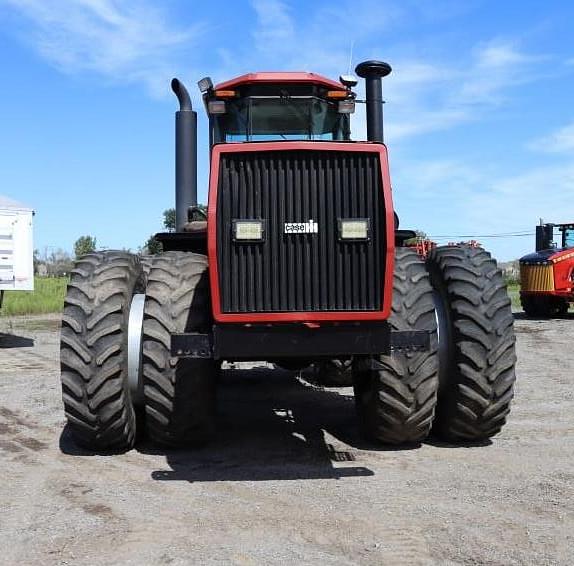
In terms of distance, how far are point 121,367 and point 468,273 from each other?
9.02 feet

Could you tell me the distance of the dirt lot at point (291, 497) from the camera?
3646 mm

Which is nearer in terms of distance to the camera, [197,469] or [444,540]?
[444,540]

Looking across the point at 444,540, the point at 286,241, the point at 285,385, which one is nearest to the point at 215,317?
the point at 286,241

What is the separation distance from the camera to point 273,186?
193 inches

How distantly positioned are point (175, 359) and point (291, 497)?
1.38 meters

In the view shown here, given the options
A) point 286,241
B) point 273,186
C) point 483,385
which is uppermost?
point 273,186

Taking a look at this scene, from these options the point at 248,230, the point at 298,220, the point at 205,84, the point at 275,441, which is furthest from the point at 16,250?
the point at 298,220

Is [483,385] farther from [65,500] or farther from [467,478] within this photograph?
[65,500]

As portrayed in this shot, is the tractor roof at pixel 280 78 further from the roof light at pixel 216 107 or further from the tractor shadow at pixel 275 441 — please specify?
the tractor shadow at pixel 275 441

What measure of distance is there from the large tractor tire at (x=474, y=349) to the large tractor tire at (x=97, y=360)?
2.46 m

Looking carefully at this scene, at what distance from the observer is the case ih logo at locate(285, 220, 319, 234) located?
488cm

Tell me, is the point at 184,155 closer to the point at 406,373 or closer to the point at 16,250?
the point at 406,373

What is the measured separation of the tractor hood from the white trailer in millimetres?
13238

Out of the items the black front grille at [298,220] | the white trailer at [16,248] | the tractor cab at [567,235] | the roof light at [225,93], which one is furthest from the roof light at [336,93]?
the tractor cab at [567,235]
